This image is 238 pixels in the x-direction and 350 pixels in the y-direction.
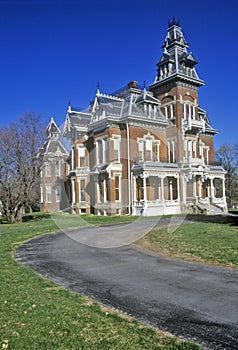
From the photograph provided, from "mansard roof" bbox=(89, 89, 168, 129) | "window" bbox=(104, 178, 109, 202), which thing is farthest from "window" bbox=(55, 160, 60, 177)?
"window" bbox=(104, 178, 109, 202)

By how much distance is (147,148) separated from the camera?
29.7 metres

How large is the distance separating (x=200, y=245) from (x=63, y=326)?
26.6 ft

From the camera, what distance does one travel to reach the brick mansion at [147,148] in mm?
27906

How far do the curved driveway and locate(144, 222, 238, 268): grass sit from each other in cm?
82

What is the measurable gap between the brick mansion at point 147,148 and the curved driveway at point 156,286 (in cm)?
1614

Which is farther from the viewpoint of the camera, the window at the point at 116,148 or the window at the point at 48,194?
the window at the point at 48,194

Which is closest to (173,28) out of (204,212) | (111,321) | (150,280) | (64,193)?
(204,212)

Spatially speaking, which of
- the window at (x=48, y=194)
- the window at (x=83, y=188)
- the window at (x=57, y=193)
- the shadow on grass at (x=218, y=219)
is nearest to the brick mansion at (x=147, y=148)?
the window at (x=83, y=188)

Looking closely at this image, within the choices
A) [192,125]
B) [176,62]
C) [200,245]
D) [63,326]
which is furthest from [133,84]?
[63,326]

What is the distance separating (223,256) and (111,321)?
6.06 meters

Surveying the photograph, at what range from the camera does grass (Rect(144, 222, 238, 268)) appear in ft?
32.5

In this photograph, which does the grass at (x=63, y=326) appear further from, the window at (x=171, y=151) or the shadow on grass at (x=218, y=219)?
the window at (x=171, y=151)

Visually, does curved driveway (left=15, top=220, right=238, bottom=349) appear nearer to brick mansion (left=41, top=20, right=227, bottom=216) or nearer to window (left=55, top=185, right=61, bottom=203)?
brick mansion (left=41, top=20, right=227, bottom=216)

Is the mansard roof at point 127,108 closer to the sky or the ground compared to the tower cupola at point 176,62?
closer to the ground
